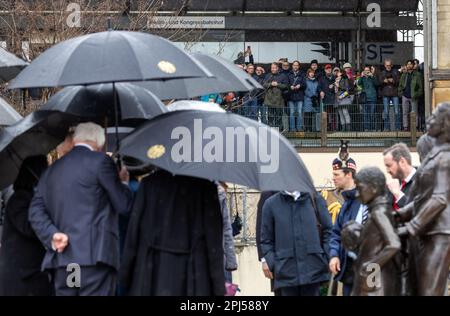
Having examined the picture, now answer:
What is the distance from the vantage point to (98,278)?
11.7m

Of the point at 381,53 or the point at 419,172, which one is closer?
the point at 419,172

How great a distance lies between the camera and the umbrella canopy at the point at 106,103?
13.0m

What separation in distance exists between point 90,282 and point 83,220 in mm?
527

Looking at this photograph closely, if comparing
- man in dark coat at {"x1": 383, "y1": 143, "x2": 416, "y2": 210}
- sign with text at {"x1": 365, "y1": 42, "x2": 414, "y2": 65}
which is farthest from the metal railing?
man in dark coat at {"x1": 383, "y1": 143, "x2": 416, "y2": 210}

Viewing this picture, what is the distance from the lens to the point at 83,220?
1173 centimetres

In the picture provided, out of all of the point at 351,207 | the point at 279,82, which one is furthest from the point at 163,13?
the point at 351,207

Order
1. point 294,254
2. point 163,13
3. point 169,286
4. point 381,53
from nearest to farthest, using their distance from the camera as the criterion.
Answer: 1. point 169,286
2. point 294,254
3. point 163,13
4. point 381,53

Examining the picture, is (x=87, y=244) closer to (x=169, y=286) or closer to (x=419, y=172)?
(x=169, y=286)

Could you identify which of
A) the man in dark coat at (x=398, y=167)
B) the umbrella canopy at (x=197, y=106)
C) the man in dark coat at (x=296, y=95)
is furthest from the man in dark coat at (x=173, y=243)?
the man in dark coat at (x=296, y=95)

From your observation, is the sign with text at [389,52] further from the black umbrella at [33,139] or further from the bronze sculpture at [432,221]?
the bronze sculpture at [432,221]

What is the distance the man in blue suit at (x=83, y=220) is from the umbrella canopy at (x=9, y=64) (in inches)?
132

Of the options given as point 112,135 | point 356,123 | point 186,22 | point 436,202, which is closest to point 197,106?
point 112,135

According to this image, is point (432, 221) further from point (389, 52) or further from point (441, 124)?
point (389, 52)
